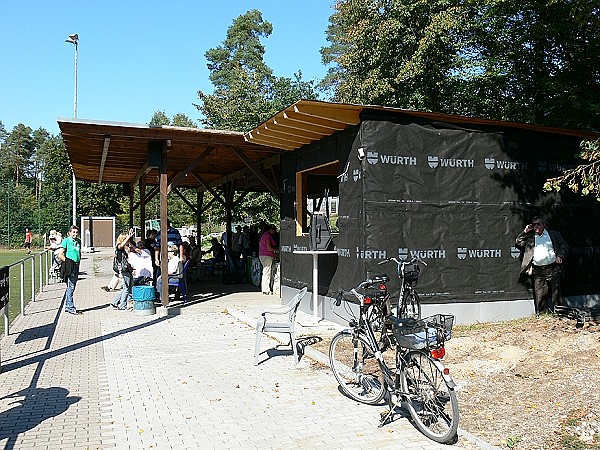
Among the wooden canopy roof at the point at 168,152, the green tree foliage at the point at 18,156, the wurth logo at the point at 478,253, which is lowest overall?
the wurth logo at the point at 478,253

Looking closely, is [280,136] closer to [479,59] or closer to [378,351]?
[378,351]

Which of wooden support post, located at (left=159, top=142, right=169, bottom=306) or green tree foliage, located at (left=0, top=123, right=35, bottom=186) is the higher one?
green tree foliage, located at (left=0, top=123, right=35, bottom=186)

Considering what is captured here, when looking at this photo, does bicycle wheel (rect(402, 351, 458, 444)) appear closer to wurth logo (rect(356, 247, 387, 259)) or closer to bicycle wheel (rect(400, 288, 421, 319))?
bicycle wheel (rect(400, 288, 421, 319))

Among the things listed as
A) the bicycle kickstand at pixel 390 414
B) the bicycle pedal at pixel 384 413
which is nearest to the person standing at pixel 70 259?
the bicycle pedal at pixel 384 413

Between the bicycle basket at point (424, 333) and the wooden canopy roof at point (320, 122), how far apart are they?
13.6 feet

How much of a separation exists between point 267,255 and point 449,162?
6186mm

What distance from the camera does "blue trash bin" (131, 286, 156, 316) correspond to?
1134cm

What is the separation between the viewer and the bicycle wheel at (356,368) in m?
5.57

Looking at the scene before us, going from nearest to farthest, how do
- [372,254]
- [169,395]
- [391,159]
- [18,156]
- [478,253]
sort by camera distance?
[169,395] < [372,254] < [391,159] < [478,253] < [18,156]

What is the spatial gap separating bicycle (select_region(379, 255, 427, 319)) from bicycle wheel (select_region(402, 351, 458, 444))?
3183 millimetres

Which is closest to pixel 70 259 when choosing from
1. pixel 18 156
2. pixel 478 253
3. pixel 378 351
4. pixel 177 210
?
pixel 478 253

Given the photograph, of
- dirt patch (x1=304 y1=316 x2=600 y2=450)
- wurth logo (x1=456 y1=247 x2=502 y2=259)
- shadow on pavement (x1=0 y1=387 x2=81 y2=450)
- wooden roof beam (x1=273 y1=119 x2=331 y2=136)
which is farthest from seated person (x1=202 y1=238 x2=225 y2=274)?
shadow on pavement (x1=0 y1=387 x2=81 y2=450)

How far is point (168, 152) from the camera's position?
42.8 ft

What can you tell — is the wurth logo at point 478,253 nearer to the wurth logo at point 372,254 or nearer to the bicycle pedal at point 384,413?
the wurth logo at point 372,254
